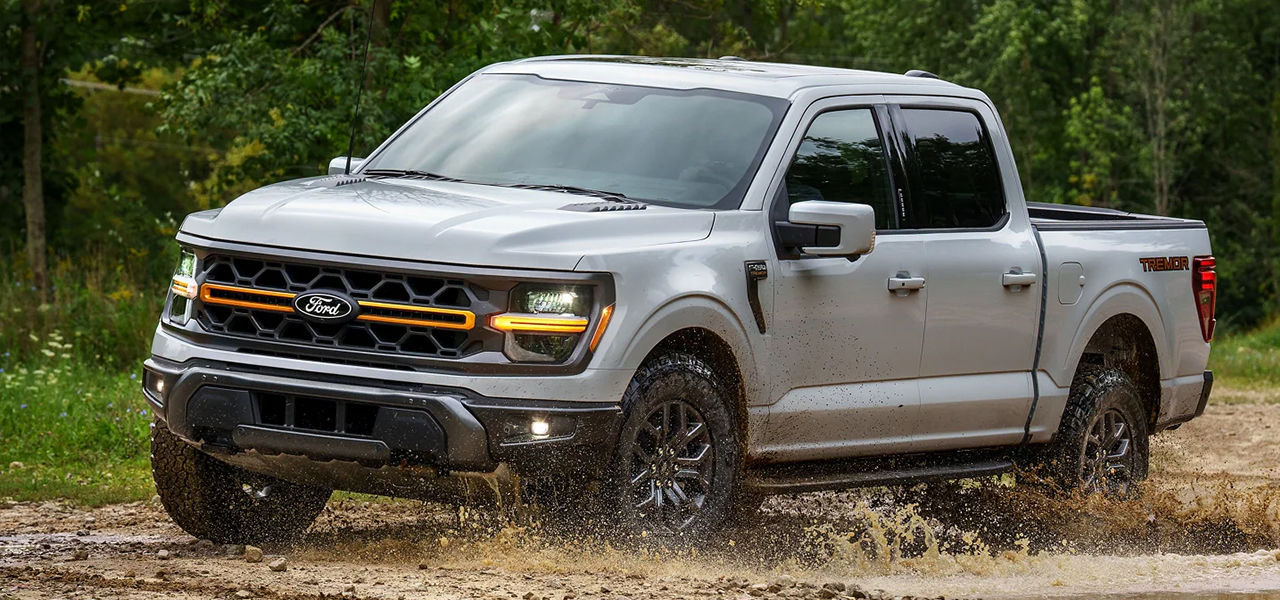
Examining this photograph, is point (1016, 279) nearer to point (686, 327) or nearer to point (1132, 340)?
point (1132, 340)

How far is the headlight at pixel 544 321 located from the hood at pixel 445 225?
99 millimetres

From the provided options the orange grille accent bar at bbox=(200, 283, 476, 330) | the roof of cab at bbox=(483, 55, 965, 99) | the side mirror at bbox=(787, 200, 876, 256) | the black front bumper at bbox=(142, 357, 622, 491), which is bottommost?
the black front bumper at bbox=(142, 357, 622, 491)

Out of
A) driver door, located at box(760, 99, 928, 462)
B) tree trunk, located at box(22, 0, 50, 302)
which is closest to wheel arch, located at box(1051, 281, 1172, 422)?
driver door, located at box(760, 99, 928, 462)

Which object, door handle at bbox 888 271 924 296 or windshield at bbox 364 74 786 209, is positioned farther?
door handle at bbox 888 271 924 296

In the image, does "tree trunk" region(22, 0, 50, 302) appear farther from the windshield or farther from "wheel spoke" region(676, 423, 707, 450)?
"wheel spoke" region(676, 423, 707, 450)

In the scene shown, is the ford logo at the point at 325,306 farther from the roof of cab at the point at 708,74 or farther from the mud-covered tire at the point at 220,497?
the roof of cab at the point at 708,74

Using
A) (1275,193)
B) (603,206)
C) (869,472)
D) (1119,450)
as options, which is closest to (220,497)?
(603,206)

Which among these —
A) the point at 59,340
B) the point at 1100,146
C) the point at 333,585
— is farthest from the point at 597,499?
the point at 1100,146

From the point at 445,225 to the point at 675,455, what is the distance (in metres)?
1.12

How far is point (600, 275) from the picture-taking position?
19.7 feet

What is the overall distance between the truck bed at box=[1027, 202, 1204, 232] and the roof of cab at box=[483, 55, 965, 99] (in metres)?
0.79

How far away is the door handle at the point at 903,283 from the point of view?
732 cm

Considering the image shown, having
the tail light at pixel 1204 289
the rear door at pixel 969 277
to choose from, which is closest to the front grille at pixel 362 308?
the rear door at pixel 969 277

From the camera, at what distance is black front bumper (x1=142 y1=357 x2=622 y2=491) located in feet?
19.3
